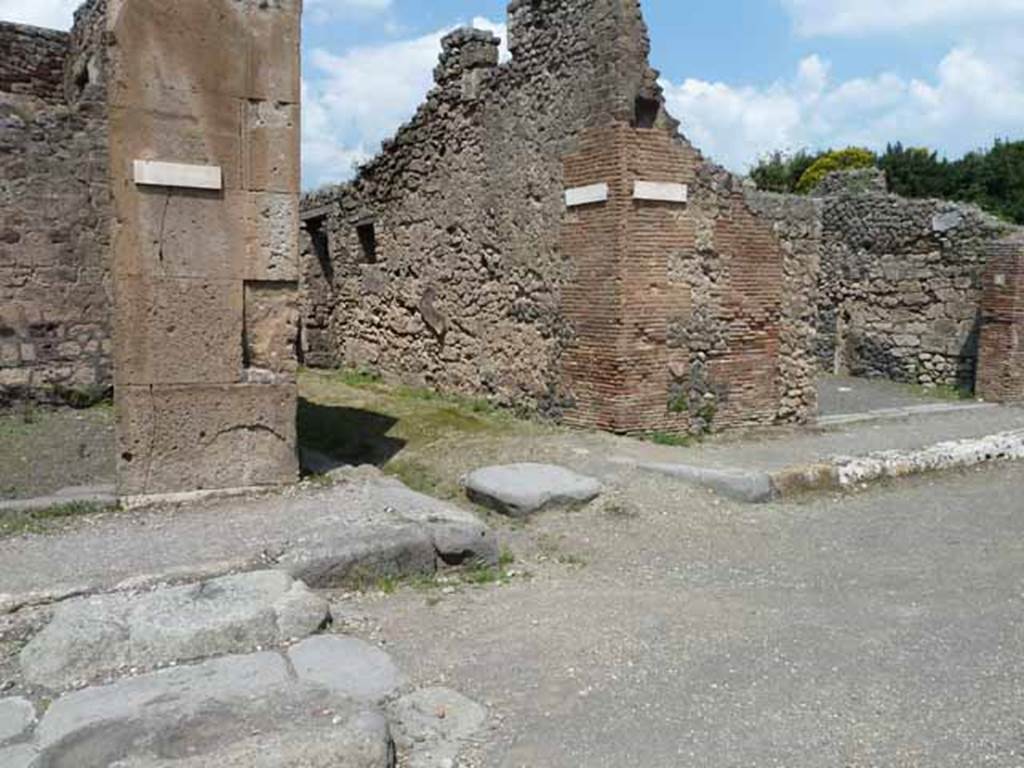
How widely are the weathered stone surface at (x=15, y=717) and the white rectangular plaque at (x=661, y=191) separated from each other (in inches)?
247

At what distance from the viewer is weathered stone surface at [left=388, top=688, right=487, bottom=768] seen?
3.13 meters

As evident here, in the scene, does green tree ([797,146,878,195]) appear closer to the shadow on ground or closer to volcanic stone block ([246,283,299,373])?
the shadow on ground

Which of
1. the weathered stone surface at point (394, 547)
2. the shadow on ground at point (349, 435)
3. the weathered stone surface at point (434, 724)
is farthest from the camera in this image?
the shadow on ground at point (349, 435)

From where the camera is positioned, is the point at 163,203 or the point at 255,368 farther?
the point at 255,368

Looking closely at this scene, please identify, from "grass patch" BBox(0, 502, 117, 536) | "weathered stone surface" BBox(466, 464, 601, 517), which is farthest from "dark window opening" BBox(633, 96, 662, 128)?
"grass patch" BBox(0, 502, 117, 536)

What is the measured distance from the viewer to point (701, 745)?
10.2ft

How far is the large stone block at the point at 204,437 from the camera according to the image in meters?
5.86

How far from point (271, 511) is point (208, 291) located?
1.47 metres

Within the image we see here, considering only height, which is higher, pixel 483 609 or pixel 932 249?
pixel 932 249

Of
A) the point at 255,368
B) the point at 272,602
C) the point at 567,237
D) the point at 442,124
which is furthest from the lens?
the point at 442,124

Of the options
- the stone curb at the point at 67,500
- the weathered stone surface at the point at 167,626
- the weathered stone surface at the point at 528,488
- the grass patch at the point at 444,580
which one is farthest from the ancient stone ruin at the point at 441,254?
the weathered stone surface at the point at 167,626

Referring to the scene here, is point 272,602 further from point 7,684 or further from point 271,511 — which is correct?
point 271,511

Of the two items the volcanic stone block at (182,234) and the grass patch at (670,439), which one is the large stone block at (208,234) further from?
the grass patch at (670,439)

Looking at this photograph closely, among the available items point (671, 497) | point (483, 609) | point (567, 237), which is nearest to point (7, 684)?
point (483, 609)
